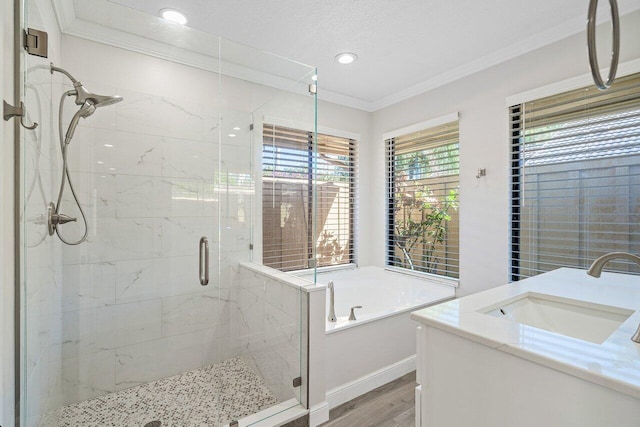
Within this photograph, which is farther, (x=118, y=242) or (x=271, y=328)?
(x=271, y=328)

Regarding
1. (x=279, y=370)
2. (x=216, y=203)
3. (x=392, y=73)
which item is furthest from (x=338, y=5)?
(x=279, y=370)

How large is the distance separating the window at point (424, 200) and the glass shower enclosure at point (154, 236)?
59.8 inches

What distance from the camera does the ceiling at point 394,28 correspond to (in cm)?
195

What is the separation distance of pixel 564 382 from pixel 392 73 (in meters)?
2.75

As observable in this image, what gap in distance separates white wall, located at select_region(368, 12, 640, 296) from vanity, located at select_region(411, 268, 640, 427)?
1206 millimetres

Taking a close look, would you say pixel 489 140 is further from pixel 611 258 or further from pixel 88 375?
pixel 88 375

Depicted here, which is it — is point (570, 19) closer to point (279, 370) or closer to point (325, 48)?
point (325, 48)

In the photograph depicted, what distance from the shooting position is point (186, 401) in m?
1.98

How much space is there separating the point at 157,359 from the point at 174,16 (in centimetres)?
234

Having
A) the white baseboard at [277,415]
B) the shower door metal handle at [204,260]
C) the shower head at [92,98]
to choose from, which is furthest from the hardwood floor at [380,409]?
the shower head at [92,98]

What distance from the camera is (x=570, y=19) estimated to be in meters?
2.10

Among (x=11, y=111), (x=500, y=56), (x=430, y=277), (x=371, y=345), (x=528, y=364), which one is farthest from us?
(x=430, y=277)

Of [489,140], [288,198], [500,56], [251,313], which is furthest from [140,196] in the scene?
[500,56]

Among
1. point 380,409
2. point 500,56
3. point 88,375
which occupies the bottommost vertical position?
point 380,409
